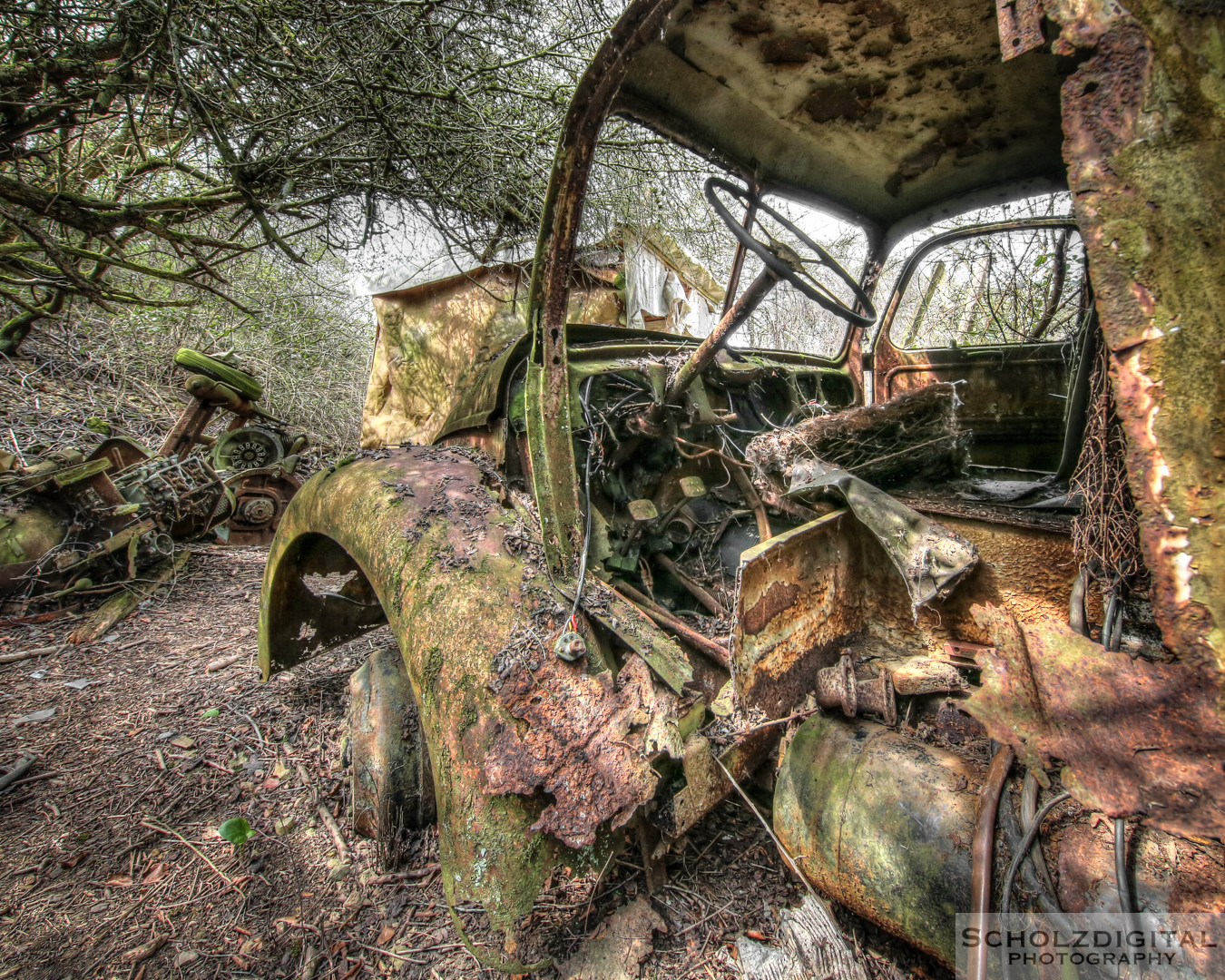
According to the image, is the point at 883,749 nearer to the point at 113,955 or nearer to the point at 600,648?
the point at 600,648

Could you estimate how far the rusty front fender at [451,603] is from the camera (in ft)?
3.67

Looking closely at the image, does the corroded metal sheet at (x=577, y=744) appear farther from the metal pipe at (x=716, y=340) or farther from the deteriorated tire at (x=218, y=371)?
the deteriorated tire at (x=218, y=371)

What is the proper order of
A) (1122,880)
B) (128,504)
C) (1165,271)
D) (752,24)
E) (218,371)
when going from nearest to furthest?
(1165,271) < (1122,880) < (752,24) < (128,504) < (218,371)

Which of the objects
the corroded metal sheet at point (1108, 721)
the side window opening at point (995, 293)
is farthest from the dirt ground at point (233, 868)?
the side window opening at point (995, 293)

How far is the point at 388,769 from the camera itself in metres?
1.75

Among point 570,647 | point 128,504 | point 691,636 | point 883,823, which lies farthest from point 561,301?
point 128,504

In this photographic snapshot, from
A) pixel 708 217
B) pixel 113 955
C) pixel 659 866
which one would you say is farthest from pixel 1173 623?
pixel 708 217

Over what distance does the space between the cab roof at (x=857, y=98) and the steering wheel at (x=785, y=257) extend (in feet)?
0.56

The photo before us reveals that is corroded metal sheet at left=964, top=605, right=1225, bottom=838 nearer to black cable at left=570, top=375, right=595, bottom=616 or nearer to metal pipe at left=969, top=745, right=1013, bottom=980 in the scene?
metal pipe at left=969, top=745, right=1013, bottom=980

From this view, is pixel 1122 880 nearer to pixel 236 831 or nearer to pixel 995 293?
pixel 995 293

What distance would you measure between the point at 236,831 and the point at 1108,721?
249cm

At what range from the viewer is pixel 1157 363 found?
619 millimetres

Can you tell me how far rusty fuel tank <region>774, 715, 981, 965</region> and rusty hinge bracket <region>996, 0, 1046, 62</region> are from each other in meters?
1.26

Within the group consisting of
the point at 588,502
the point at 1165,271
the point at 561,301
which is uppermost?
the point at 561,301
